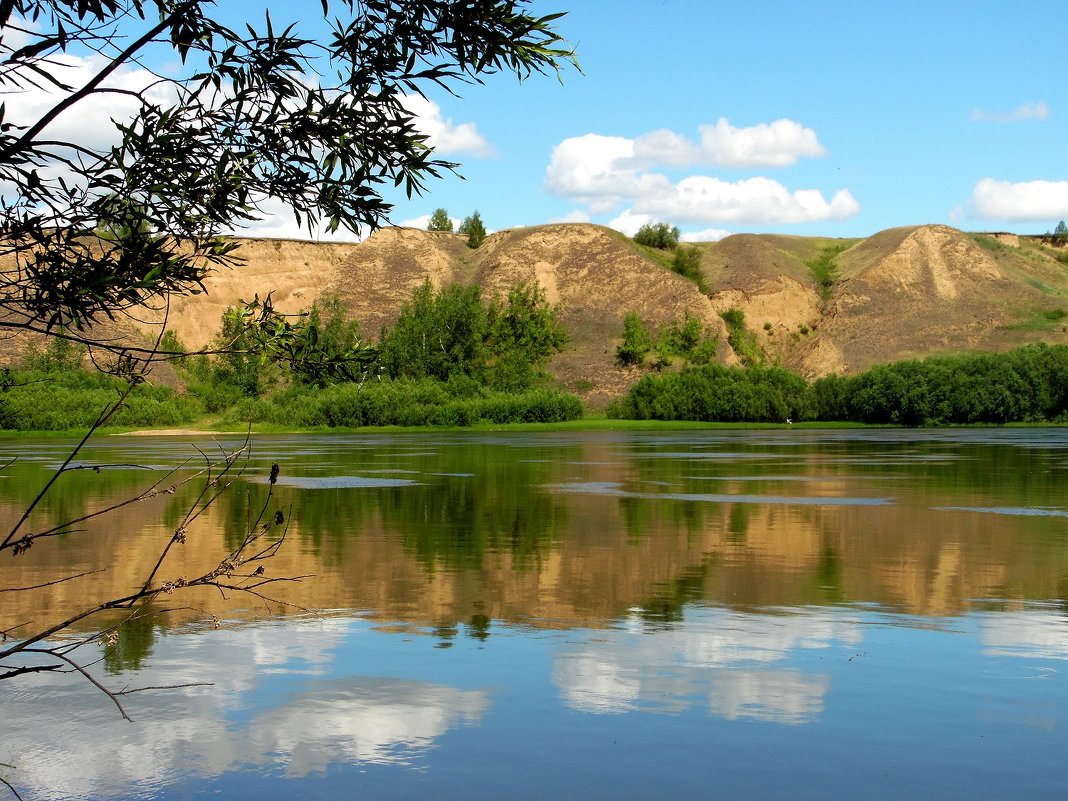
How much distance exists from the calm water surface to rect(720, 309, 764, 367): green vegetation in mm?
120007

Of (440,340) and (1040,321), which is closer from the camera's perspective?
(440,340)

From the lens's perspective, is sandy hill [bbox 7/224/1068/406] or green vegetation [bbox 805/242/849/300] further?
green vegetation [bbox 805/242/849/300]

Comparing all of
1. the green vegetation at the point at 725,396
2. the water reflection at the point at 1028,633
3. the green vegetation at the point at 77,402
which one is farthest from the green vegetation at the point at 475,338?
the water reflection at the point at 1028,633

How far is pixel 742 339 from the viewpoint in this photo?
15000cm

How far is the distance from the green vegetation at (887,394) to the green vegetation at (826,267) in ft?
168

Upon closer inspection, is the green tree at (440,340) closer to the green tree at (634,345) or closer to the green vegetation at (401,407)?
the green vegetation at (401,407)

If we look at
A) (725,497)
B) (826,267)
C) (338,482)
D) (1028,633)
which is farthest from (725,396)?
(1028,633)

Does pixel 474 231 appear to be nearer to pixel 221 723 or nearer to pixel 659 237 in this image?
pixel 659 237

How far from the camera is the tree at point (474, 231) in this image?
569 feet

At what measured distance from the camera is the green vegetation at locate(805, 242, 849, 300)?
16938 cm

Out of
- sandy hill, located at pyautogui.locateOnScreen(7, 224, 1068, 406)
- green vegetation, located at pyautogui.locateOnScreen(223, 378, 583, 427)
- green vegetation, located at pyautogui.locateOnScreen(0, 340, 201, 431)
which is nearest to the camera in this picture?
green vegetation, located at pyautogui.locateOnScreen(0, 340, 201, 431)

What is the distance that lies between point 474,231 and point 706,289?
117 ft

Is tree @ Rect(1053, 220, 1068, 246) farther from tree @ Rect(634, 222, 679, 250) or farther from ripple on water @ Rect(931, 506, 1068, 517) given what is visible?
ripple on water @ Rect(931, 506, 1068, 517)

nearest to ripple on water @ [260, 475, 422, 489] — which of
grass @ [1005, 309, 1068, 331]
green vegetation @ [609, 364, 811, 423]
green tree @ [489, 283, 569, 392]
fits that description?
green vegetation @ [609, 364, 811, 423]
